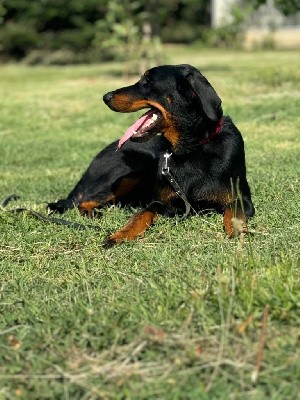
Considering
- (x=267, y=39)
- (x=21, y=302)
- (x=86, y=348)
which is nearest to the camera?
(x=86, y=348)

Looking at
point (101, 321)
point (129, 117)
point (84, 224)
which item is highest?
point (101, 321)

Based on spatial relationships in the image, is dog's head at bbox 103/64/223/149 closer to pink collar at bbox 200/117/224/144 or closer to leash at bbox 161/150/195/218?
pink collar at bbox 200/117/224/144

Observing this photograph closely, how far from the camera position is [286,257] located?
3.80 m

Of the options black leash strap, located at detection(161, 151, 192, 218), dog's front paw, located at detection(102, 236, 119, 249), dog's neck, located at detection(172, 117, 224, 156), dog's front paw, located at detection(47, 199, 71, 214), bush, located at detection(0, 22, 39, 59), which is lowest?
bush, located at detection(0, 22, 39, 59)

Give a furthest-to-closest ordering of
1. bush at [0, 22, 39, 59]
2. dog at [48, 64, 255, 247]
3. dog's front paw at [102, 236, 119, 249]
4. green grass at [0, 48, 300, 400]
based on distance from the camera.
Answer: bush at [0, 22, 39, 59] → dog at [48, 64, 255, 247] → dog's front paw at [102, 236, 119, 249] → green grass at [0, 48, 300, 400]

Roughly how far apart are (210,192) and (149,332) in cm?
206

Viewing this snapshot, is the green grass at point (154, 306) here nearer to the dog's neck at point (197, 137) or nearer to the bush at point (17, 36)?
the dog's neck at point (197, 137)

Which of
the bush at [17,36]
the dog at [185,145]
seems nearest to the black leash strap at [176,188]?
the dog at [185,145]

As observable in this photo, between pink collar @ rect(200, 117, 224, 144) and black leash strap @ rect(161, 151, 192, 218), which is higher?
pink collar @ rect(200, 117, 224, 144)

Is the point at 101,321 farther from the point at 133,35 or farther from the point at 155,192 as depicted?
the point at 133,35

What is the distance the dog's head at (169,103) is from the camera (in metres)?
4.92

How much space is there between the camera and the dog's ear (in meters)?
4.77

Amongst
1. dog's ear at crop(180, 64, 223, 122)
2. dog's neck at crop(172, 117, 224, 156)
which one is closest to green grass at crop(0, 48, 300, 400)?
dog's neck at crop(172, 117, 224, 156)

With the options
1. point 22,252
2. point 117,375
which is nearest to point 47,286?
point 22,252
